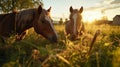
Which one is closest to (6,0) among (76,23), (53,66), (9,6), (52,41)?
(9,6)

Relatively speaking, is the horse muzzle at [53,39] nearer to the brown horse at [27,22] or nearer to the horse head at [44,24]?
the horse head at [44,24]

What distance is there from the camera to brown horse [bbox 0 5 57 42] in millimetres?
8008

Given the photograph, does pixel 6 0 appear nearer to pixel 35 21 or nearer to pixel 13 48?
pixel 35 21

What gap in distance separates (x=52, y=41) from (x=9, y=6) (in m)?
47.2

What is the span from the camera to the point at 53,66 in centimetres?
314

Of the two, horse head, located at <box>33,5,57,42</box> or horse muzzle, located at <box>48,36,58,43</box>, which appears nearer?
horse muzzle, located at <box>48,36,58,43</box>

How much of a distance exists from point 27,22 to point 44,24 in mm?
646

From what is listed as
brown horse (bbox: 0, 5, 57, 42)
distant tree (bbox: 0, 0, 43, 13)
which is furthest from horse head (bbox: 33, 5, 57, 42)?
distant tree (bbox: 0, 0, 43, 13)

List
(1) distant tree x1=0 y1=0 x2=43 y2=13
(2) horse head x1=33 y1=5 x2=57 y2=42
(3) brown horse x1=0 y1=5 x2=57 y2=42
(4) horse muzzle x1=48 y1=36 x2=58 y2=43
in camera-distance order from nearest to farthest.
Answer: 1. (4) horse muzzle x1=48 y1=36 x2=58 y2=43
2. (2) horse head x1=33 y1=5 x2=57 y2=42
3. (3) brown horse x1=0 y1=5 x2=57 y2=42
4. (1) distant tree x1=0 y1=0 x2=43 y2=13

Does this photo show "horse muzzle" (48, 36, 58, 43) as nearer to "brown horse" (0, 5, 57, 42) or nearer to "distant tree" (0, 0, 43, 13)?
"brown horse" (0, 5, 57, 42)

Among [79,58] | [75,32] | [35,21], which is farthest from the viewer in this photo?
[75,32]

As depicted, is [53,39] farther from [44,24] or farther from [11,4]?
[11,4]

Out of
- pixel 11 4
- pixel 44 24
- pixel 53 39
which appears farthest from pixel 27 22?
pixel 11 4

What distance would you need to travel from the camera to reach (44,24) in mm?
8117
